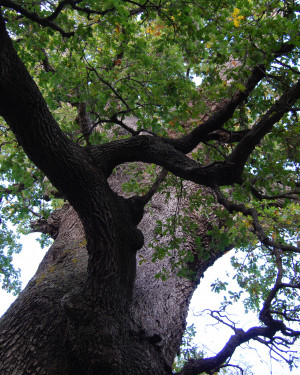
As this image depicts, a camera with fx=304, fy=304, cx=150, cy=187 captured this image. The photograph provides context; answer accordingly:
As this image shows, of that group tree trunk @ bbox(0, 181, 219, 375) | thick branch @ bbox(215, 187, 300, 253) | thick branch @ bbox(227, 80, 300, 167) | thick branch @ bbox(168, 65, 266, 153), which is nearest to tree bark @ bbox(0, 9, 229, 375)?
tree trunk @ bbox(0, 181, 219, 375)

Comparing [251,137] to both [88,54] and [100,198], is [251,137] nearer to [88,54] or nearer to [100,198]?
[100,198]

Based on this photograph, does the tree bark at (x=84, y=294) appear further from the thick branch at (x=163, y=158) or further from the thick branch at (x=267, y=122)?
the thick branch at (x=267, y=122)

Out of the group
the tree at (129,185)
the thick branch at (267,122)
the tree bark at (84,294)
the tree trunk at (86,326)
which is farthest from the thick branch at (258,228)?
the tree trunk at (86,326)

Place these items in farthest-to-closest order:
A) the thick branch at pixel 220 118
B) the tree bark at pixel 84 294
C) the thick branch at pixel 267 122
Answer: the thick branch at pixel 220 118
the thick branch at pixel 267 122
the tree bark at pixel 84 294

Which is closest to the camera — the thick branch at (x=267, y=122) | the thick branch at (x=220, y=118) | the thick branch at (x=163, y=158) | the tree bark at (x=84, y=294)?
the tree bark at (x=84, y=294)

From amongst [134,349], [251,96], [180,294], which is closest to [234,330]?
[180,294]

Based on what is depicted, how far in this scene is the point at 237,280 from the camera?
19.4 feet

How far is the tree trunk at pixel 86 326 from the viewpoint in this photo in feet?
8.44

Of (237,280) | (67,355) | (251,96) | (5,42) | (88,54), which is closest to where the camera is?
(5,42)

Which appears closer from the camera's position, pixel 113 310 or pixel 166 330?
pixel 113 310

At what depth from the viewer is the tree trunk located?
8.44 feet

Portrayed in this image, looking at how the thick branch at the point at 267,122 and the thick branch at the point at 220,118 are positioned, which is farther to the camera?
the thick branch at the point at 220,118

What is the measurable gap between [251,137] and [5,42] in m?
2.36

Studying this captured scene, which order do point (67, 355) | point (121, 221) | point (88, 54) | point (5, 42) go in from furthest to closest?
point (88, 54), point (121, 221), point (67, 355), point (5, 42)
